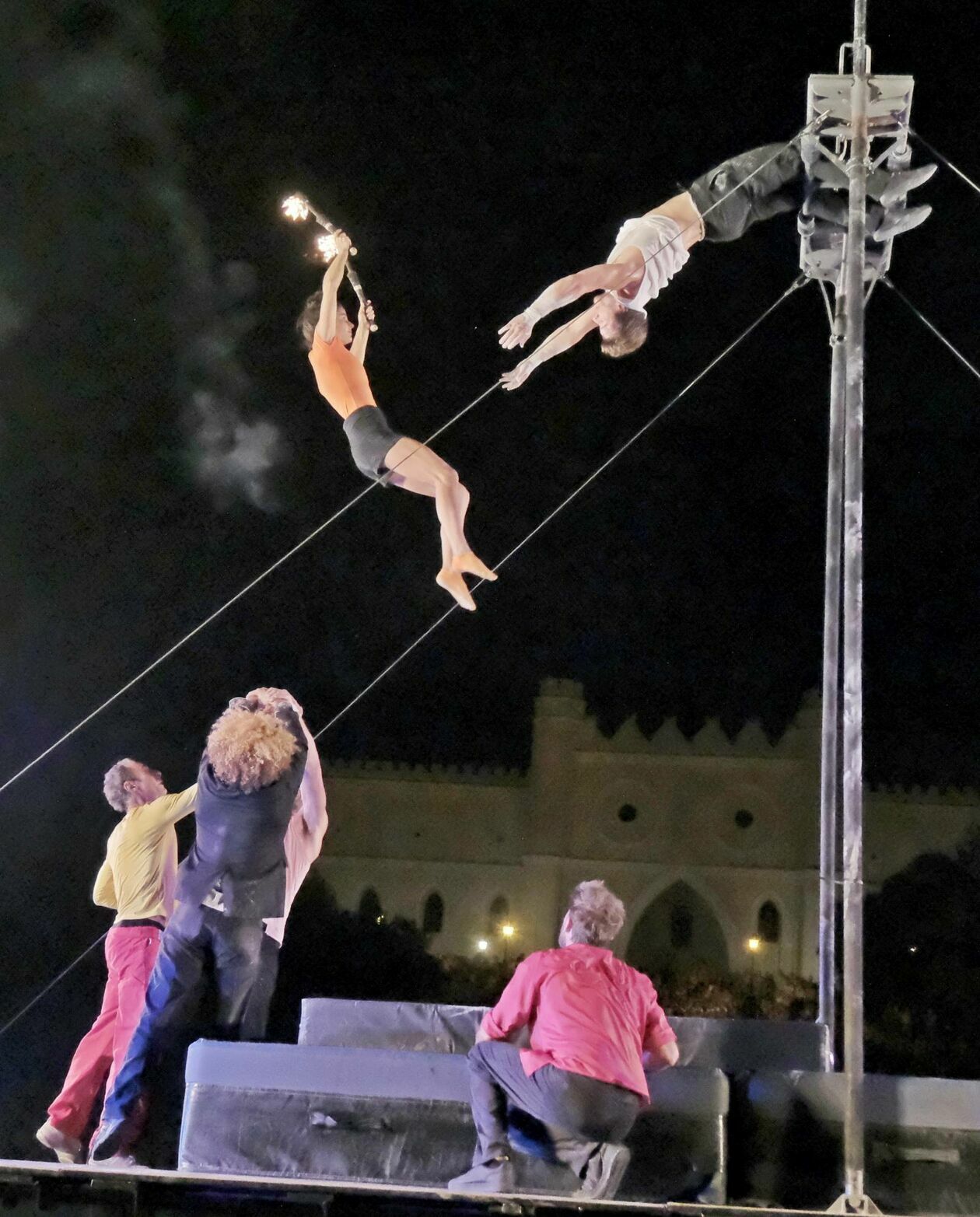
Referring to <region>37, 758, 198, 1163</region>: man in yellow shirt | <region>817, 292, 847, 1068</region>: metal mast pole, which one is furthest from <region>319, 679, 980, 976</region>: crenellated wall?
<region>37, 758, 198, 1163</region>: man in yellow shirt

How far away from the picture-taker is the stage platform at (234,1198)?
10.8ft

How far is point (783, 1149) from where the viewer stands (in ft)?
13.3

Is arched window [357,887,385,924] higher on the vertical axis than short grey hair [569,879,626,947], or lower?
higher

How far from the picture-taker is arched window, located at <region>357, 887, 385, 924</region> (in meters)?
31.5

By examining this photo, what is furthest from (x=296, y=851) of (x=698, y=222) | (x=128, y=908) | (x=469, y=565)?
(x=698, y=222)

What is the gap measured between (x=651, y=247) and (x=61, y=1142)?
12.8 ft

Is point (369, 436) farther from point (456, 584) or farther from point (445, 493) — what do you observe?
point (456, 584)

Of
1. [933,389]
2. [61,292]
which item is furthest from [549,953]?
[933,389]

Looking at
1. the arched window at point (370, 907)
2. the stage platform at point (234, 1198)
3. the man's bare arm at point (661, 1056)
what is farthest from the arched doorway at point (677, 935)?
the stage platform at point (234, 1198)

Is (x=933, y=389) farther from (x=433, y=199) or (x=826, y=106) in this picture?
(x=826, y=106)

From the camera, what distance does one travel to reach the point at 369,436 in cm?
587

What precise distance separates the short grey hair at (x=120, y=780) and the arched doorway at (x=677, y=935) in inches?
1029

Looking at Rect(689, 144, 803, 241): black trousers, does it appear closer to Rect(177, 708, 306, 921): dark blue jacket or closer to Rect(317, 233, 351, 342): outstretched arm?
Rect(317, 233, 351, 342): outstretched arm

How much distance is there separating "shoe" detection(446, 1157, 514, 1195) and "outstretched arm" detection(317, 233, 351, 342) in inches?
136
